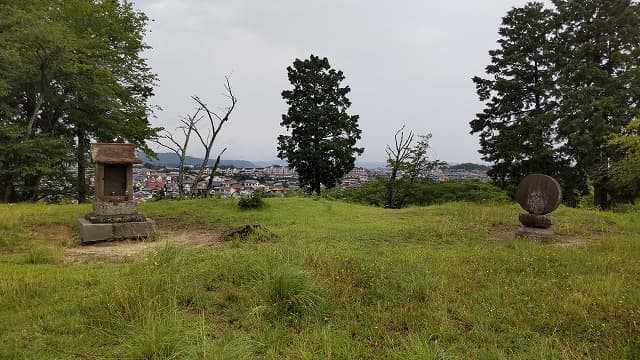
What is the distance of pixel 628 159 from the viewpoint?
13.2m


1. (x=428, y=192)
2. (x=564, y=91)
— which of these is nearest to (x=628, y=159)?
(x=564, y=91)

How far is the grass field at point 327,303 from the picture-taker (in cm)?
344

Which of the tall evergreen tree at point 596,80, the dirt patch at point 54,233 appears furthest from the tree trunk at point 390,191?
the dirt patch at point 54,233

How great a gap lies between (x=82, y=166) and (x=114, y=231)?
11.1 meters

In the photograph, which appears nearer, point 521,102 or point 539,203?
point 539,203

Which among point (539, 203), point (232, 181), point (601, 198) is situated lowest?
point (232, 181)

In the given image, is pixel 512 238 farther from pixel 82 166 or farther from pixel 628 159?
pixel 82 166

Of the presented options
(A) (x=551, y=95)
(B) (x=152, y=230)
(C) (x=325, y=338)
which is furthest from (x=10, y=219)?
(A) (x=551, y=95)

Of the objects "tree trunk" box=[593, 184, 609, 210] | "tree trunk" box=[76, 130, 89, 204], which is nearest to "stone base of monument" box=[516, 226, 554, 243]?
"tree trunk" box=[593, 184, 609, 210]

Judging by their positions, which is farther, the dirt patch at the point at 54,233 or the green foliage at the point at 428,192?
the green foliage at the point at 428,192

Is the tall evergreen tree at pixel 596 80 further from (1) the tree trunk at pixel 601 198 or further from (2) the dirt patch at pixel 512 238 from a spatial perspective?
(2) the dirt patch at pixel 512 238

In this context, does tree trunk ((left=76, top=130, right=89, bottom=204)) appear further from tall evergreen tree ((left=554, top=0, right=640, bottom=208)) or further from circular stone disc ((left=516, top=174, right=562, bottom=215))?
tall evergreen tree ((left=554, top=0, right=640, bottom=208))

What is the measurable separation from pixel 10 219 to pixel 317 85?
18.6m

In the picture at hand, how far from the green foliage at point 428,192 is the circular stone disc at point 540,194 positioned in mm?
11074
